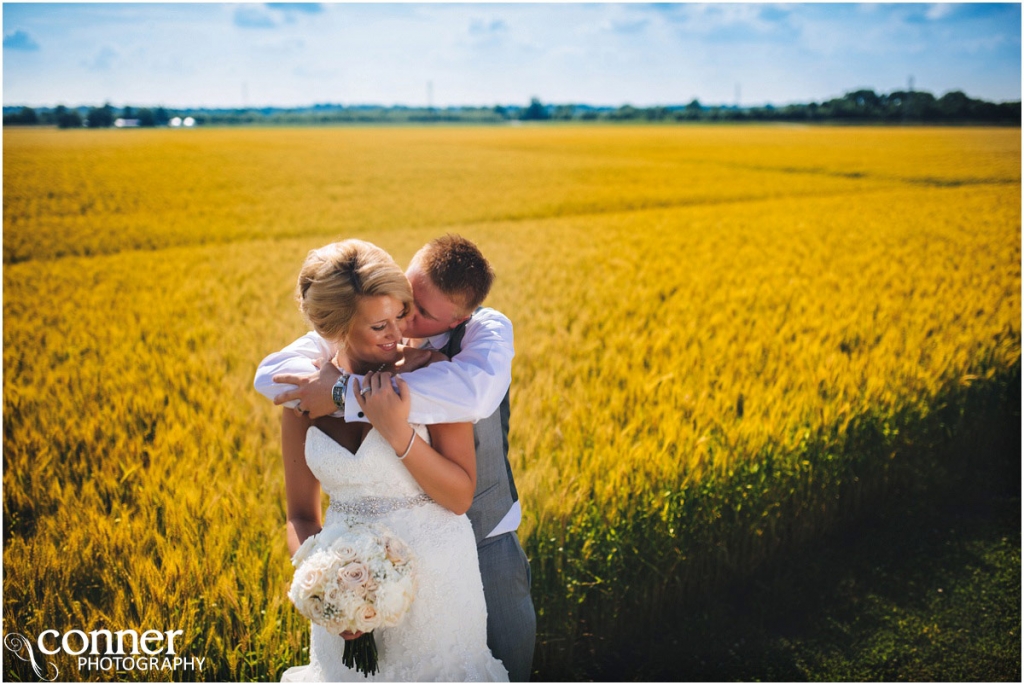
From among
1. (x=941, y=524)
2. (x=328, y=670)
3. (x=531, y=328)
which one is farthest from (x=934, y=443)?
(x=328, y=670)

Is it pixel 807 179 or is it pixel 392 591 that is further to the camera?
pixel 807 179

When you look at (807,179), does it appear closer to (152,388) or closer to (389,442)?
(152,388)

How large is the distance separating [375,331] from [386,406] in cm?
22

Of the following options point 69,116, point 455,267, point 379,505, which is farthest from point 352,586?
point 69,116

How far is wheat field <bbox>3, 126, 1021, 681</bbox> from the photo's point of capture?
2.83 m

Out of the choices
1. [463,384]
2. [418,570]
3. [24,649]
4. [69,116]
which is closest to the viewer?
[463,384]

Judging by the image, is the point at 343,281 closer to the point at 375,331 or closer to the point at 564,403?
the point at 375,331

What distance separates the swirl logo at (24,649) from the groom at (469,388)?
4.50 feet

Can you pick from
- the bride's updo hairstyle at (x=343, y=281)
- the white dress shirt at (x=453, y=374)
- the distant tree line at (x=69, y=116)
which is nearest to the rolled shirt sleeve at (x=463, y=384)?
the white dress shirt at (x=453, y=374)

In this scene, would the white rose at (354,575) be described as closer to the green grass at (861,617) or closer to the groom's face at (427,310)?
the groom's face at (427,310)

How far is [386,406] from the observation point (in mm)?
1715

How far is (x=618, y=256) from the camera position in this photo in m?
9.98

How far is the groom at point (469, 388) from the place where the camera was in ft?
5.96

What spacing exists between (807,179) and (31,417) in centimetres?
2466
